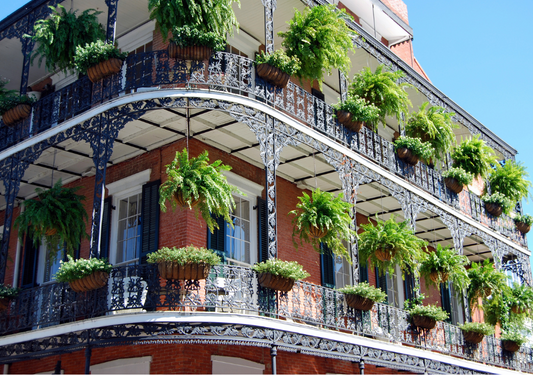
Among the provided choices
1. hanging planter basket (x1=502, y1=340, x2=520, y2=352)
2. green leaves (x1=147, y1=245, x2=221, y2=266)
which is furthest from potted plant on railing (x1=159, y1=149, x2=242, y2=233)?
hanging planter basket (x1=502, y1=340, x2=520, y2=352)

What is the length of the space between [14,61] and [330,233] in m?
8.26

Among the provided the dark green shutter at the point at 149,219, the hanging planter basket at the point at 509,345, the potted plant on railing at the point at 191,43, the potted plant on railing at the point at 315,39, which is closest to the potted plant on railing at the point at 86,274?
the dark green shutter at the point at 149,219

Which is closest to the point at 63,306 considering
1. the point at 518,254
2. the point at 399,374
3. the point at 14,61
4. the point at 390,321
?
the point at 390,321

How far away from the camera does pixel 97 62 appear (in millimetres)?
9930

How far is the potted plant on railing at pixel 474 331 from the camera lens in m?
13.4

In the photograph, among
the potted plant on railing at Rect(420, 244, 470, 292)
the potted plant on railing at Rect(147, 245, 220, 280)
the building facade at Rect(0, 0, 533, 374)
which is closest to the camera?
the potted plant on railing at Rect(147, 245, 220, 280)

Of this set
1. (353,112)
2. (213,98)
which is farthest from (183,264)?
(353,112)

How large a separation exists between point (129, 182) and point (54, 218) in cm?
167

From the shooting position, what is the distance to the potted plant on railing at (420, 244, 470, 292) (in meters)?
12.7

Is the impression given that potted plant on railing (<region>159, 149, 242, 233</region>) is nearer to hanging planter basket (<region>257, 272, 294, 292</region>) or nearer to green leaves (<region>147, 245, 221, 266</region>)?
green leaves (<region>147, 245, 221, 266</region>)

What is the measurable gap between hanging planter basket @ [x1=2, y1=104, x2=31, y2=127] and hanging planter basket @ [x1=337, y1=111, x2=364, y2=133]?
5.94 meters

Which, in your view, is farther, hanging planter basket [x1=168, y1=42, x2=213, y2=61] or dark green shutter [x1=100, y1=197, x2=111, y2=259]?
dark green shutter [x1=100, y1=197, x2=111, y2=259]

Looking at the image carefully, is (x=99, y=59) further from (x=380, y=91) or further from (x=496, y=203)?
(x=496, y=203)

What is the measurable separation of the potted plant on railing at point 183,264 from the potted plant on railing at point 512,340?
31.7ft
